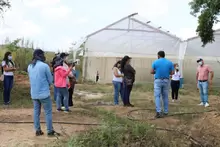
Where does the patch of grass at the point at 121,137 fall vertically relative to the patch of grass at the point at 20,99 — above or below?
above

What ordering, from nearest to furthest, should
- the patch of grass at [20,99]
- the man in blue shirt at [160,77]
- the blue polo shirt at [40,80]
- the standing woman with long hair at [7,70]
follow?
the blue polo shirt at [40,80]
the man in blue shirt at [160,77]
the standing woman with long hair at [7,70]
the patch of grass at [20,99]

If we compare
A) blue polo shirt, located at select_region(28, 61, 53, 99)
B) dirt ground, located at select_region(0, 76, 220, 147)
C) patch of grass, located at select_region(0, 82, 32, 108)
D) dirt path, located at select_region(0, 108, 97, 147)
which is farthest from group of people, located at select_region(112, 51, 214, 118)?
blue polo shirt, located at select_region(28, 61, 53, 99)

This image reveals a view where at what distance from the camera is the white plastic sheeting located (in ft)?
73.8

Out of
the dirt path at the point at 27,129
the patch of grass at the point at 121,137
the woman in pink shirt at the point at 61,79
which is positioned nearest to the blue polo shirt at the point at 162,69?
the dirt path at the point at 27,129

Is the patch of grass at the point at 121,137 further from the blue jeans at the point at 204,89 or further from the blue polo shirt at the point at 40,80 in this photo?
the blue jeans at the point at 204,89

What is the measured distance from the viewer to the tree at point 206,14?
17.3m

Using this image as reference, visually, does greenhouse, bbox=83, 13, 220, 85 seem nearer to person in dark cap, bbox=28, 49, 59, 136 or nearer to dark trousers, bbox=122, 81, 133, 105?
dark trousers, bbox=122, 81, 133, 105

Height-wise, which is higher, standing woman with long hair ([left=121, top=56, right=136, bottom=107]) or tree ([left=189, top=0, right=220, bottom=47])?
tree ([left=189, top=0, right=220, bottom=47])

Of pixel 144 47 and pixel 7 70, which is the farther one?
pixel 144 47

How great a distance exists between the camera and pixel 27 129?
712 cm

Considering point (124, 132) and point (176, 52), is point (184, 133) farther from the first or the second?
point (176, 52)

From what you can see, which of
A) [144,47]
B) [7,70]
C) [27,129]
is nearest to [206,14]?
Answer: [144,47]

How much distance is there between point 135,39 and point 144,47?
75 centimetres

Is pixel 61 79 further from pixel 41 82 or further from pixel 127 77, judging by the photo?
pixel 127 77
